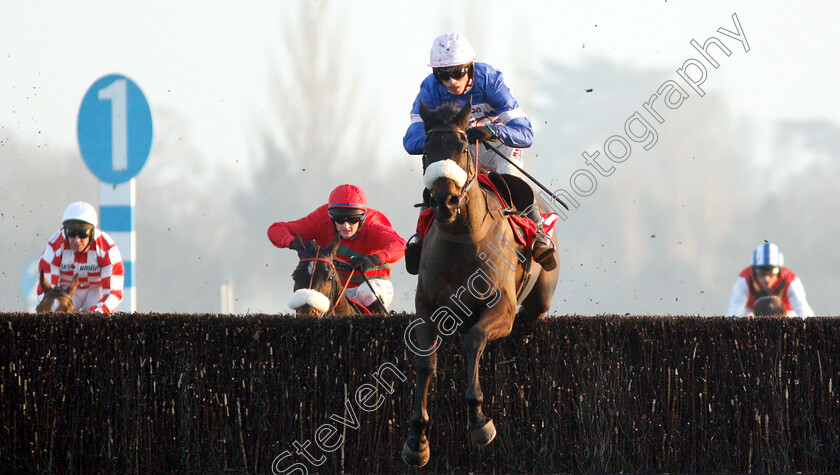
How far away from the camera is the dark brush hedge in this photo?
265 inches

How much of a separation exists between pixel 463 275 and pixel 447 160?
0.75m

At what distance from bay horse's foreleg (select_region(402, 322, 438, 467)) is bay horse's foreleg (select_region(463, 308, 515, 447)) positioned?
26 centimetres

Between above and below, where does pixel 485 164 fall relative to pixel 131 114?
below

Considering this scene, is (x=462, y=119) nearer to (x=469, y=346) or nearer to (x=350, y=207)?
(x=469, y=346)

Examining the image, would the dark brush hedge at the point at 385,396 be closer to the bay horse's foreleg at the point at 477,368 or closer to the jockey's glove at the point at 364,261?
the bay horse's foreleg at the point at 477,368

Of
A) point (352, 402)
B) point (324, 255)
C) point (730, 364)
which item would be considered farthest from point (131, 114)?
point (730, 364)

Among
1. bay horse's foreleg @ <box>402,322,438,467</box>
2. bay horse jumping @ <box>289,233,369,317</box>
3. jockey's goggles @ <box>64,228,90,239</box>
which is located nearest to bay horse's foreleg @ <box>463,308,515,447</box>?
bay horse's foreleg @ <box>402,322,438,467</box>

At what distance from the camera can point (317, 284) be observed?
7.66m

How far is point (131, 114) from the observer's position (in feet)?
26.1

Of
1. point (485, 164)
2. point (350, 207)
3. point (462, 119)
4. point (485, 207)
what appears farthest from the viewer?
point (350, 207)

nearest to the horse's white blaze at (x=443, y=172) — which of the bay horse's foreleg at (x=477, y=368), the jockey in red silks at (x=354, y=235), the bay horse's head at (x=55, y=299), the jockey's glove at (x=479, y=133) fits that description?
the jockey's glove at (x=479, y=133)

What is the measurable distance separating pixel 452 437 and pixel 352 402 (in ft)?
2.16

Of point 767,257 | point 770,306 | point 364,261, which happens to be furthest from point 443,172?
point 767,257

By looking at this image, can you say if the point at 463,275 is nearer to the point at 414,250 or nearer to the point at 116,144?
the point at 414,250
